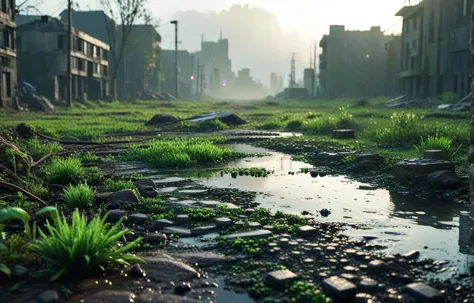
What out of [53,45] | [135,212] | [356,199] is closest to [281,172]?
[356,199]

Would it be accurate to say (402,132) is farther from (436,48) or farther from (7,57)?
(436,48)

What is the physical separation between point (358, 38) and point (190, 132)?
62.3 m

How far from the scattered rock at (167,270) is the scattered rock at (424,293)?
4.68 ft

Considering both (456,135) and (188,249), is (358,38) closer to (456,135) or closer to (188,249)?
(456,135)

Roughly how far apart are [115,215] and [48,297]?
6.37 feet


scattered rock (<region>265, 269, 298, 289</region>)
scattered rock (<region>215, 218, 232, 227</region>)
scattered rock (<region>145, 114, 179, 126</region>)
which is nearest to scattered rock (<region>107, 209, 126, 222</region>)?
scattered rock (<region>215, 218, 232, 227</region>)

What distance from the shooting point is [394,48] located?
197 ft

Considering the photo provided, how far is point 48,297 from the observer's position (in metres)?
2.89

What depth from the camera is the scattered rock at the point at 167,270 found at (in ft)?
11.0

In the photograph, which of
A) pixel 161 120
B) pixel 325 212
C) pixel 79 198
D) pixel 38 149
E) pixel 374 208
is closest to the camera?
pixel 79 198

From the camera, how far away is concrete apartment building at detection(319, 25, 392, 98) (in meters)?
73.2

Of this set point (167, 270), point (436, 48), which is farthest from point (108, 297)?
point (436, 48)

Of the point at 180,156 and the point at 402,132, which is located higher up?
the point at 402,132

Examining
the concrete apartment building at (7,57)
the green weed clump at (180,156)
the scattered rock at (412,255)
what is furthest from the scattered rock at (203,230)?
the concrete apartment building at (7,57)
